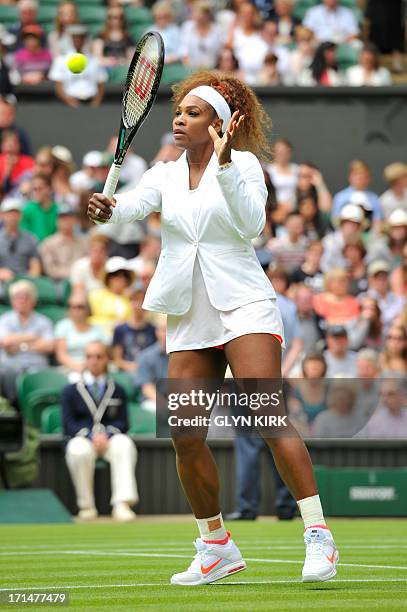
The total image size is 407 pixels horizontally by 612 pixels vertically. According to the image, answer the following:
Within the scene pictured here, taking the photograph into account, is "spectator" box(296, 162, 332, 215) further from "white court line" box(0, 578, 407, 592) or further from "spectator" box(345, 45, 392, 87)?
"white court line" box(0, 578, 407, 592)

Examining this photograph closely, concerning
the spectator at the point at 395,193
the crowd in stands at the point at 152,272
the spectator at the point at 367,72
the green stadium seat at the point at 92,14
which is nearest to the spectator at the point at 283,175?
the crowd in stands at the point at 152,272

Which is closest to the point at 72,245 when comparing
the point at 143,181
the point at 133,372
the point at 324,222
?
the point at 133,372

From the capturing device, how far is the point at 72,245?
1523cm

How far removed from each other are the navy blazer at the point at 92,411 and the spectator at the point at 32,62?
581cm

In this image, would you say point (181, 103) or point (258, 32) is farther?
point (258, 32)

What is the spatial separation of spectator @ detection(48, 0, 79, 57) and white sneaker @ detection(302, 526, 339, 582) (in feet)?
40.4

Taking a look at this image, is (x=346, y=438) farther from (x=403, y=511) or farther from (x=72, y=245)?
(x=72, y=245)

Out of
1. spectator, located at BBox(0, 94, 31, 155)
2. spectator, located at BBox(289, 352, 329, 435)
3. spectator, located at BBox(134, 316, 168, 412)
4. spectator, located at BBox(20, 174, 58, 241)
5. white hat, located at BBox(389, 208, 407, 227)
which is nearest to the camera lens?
spectator, located at BBox(289, 352, 329, 435)

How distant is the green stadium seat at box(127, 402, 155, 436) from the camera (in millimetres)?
13484

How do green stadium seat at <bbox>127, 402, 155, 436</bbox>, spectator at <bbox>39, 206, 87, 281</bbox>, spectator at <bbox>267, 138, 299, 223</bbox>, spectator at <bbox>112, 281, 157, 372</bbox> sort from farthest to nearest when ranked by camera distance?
spectator at <bbox>267, 138, 299, 223</bbox> → spectator at <bbox>39, 206, 87, 281</bbox> → spectator at <bbox>112, 281, 157, 372</bbox> → green stadium seat at <bbox>127, 402, 155, 436</bbox>

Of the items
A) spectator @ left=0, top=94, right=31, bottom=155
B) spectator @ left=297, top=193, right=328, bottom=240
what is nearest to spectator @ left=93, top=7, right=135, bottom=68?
spectator @ left=0, top=94, right=31, bottom=155

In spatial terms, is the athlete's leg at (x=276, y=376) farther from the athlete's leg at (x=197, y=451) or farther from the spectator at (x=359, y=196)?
the spectator at (x=359, y=196)

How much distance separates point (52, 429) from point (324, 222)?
473cm

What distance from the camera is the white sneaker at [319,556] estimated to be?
577cm
